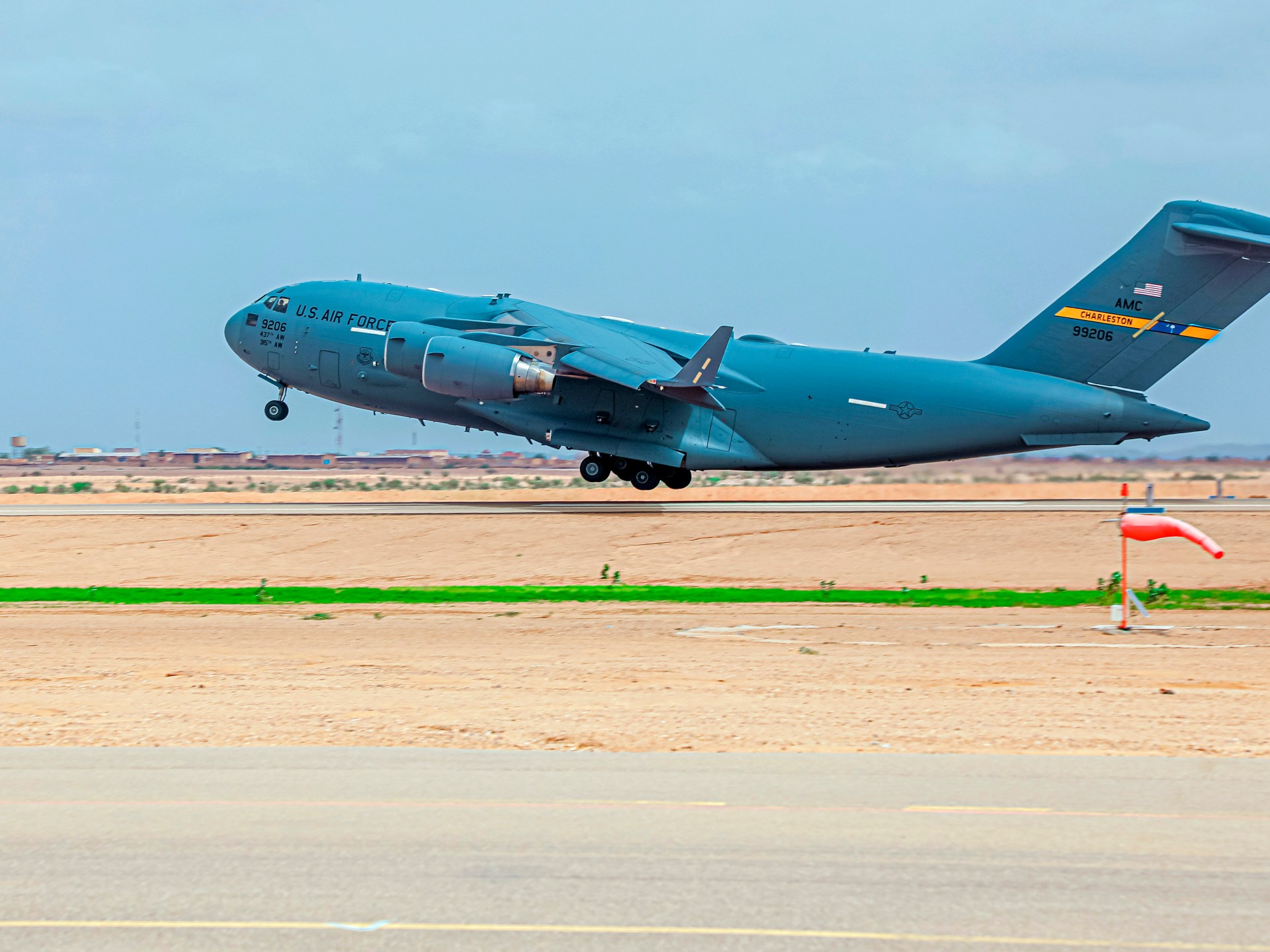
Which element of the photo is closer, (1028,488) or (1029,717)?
(1029,717)

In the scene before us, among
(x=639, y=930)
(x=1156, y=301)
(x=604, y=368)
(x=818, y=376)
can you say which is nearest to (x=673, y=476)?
(x=604, y=368)

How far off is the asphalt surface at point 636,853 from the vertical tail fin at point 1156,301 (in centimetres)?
2618

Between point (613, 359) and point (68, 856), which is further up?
point (613, 359)

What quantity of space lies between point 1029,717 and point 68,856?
321 inches

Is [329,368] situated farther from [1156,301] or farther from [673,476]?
[1156,301]

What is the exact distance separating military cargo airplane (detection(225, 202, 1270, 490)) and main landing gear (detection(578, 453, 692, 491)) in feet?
0.27

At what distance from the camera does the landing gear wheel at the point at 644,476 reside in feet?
120

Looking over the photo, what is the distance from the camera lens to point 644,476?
120 ft

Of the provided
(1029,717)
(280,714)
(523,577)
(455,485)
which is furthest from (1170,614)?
(455,485)

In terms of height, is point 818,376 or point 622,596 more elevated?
point 818,376

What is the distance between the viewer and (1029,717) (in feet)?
38.5

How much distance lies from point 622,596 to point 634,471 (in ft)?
44.5

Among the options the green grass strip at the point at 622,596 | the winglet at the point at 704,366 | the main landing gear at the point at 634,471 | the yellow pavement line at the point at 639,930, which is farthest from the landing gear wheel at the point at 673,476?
the yellow pavement line at the point at 639,930

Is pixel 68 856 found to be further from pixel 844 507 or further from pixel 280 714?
pixel 844 507
